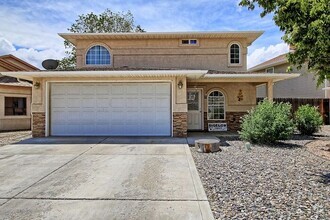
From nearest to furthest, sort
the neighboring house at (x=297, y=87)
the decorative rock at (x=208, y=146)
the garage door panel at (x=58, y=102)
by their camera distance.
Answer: the decorative rock at (x=208, y=146) < the garage door panel at (x=58, y=102) < the neighboring house at (x=297, y=87)

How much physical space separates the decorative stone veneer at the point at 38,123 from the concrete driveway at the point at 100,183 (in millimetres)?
2699

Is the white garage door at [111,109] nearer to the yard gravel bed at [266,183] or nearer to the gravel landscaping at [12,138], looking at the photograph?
the gravel landscaping at [12,138]

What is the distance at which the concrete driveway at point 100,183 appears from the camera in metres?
4.40

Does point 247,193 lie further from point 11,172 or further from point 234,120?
point 234,120

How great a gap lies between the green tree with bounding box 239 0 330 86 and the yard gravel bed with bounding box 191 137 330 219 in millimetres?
2720

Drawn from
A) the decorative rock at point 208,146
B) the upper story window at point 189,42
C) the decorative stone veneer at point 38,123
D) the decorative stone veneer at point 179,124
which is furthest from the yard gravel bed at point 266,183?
the upper story window at point 189,42

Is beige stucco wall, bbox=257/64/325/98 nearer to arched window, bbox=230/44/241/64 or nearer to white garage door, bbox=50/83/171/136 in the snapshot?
arched window, bbox=230/44/241/64

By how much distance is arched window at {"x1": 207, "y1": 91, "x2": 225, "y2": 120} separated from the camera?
16.1 metres

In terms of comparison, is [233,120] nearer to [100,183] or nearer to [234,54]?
[234,54]

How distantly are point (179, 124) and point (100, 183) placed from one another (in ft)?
23.4

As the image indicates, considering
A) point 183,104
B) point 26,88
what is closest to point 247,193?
point 183,104

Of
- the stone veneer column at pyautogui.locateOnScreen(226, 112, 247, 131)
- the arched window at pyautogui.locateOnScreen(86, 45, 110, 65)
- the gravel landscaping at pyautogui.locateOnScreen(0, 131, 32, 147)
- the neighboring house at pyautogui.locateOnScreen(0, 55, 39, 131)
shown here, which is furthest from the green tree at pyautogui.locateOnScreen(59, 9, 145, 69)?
the stone veneer column at pyautogui.locateOnScreen(226, 112, 247, 131)

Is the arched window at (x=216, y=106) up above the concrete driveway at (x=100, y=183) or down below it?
above

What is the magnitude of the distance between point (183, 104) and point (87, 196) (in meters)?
8.08
